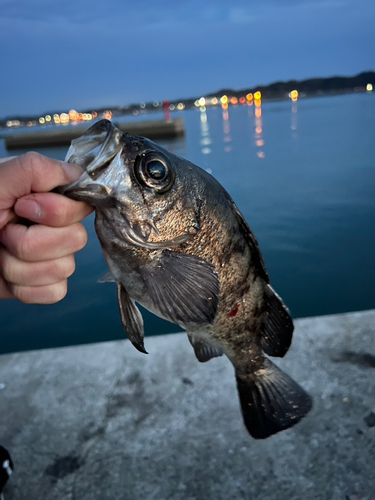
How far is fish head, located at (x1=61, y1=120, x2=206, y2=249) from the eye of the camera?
4.60ft

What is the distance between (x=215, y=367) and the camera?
335 centimetres

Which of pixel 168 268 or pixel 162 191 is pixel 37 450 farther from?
pixel 162 191

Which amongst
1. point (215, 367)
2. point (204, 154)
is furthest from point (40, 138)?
point (215, 367)

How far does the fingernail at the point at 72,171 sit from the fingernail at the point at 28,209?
0.51ft

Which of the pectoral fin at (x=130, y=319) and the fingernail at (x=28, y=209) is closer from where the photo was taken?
the fingernail at (x=28, y=209)

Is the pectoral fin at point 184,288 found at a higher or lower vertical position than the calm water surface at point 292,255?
higher

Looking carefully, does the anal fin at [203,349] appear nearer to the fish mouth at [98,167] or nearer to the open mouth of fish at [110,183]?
the open mouth of fish at [110,183]

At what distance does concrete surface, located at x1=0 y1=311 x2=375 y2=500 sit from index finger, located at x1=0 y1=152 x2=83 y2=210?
195 cm

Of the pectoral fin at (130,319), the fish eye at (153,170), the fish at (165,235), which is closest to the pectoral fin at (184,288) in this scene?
the fish at (165,235)

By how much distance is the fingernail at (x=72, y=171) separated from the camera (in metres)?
1.43

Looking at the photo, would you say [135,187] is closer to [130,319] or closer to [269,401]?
[130,319]

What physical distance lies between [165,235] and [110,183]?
0.88 feet

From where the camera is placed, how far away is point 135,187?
144 centimetres

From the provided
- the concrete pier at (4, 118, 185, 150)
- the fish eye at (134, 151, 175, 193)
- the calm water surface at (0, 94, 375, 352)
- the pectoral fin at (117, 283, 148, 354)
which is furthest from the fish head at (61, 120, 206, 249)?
the concrete pier at (4, 118, 185, 150)
